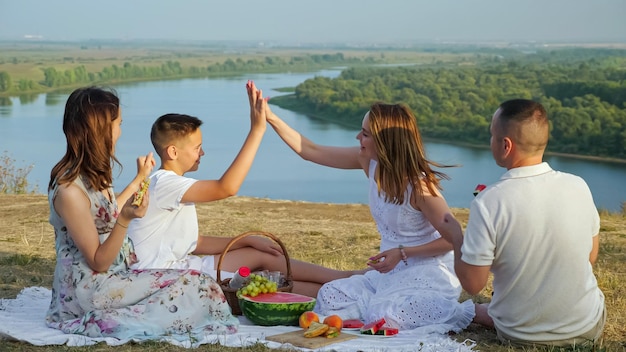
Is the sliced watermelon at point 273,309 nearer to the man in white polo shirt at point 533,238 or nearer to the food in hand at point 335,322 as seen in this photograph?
the food in hand at point 335,322

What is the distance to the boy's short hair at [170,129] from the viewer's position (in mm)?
4828

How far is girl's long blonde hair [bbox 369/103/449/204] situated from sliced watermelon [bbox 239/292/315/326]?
79cm

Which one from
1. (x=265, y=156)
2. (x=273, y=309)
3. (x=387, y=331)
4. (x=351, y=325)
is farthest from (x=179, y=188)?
(x=265, y=156)

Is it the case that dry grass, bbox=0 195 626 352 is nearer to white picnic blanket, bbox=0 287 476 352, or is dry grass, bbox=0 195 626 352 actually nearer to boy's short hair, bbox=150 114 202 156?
white picnic blanket, bbox=0 287 476 352

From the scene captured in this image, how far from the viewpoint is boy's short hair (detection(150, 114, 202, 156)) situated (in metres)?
4.83

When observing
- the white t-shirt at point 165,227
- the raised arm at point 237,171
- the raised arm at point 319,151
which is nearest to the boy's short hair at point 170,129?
the white t-shirt at point 165,227

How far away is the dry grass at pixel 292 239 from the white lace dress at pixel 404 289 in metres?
0.18

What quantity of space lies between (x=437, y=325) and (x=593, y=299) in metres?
0.85

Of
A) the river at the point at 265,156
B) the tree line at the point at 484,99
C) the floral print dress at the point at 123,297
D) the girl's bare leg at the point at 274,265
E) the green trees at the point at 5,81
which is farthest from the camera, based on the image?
the green trees at the point at 5,81

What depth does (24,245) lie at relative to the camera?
307 inches

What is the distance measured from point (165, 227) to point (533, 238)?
2079 mm

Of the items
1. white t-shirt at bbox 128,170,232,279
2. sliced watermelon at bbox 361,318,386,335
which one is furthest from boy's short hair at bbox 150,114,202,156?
sliced watermelon at bbox 361,318,386,335

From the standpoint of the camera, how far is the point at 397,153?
15.9 feet

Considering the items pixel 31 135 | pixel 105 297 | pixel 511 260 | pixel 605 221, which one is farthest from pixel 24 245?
pixel 31 135
